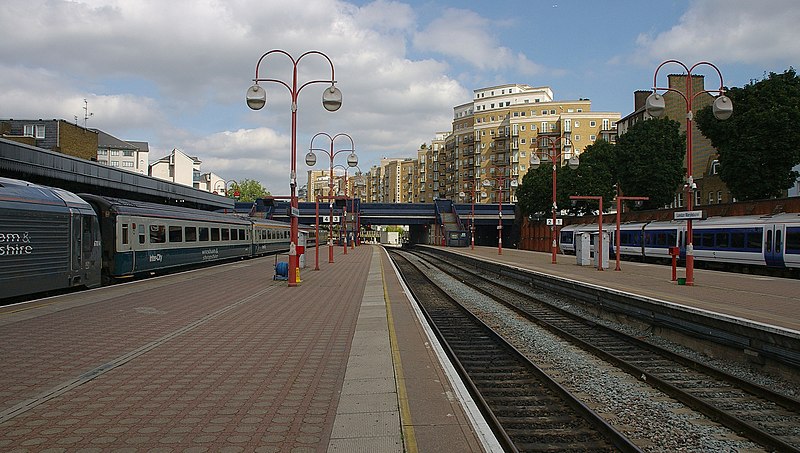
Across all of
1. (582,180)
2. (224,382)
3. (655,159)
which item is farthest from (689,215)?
(582,180)

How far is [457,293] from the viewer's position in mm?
25406

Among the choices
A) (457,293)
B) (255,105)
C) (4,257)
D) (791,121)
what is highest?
(791,121)

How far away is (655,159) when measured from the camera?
52.8 meters

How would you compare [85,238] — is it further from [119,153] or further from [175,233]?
[119,153]

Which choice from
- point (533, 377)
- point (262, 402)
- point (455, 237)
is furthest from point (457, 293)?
point (455, 237)

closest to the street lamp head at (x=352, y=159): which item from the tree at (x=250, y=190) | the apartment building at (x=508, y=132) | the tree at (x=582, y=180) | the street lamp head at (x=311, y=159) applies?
the street lamp head at (x=311, y=159)

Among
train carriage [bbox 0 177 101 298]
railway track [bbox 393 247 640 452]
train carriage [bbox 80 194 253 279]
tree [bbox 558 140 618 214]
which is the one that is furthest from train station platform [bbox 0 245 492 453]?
tree [bbox 558 140 618 214]

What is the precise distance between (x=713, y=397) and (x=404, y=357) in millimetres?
4514

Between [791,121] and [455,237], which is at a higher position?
[791,121]

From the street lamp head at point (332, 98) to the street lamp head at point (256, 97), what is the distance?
2102mm

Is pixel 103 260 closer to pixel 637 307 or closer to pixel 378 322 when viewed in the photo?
pixel 378 322

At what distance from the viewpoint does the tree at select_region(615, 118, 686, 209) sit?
5297 cm

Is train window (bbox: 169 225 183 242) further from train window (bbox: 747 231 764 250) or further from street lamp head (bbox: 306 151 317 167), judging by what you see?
train window (bbox: 747 231 764 250)

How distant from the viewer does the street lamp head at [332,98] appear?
70.9 feet
